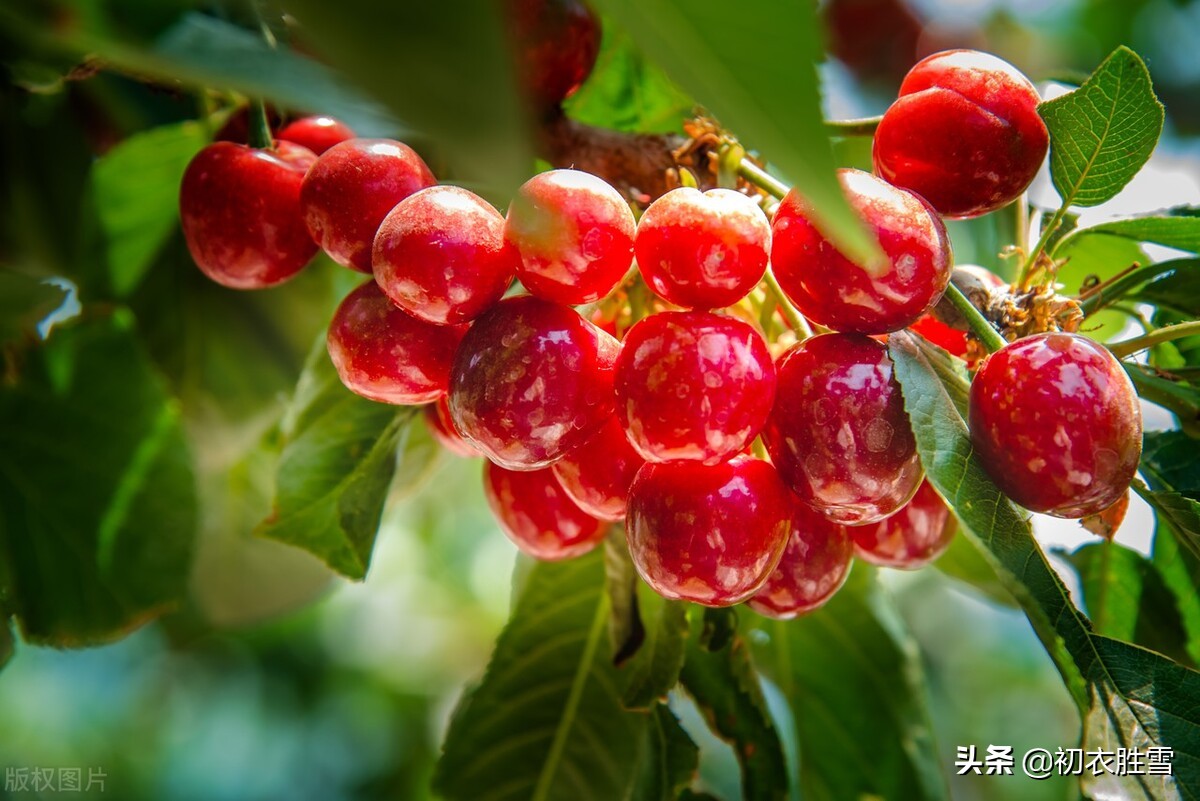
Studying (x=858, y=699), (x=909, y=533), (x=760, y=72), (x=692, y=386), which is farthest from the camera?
(x=858, y=699)

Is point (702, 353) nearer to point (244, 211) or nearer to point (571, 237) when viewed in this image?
point (571, 237)

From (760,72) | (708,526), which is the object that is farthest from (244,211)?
(760,72)

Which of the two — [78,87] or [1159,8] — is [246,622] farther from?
[1159,8]

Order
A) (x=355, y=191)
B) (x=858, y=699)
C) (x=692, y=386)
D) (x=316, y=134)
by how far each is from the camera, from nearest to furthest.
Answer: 1. (x=692, y=386)
2. (x=355, y=191)
3. (x=316, y=134)
4. (x=858, y=699)

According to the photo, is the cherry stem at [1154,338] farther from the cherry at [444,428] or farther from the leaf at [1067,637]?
the cherry at [444,428]

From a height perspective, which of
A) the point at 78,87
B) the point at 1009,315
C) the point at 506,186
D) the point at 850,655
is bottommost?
the point at 850,655

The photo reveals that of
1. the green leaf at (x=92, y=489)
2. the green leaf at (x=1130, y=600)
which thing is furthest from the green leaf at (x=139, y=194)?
the green leaf at (x=1130, y=600)

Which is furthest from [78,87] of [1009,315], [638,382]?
[1009,315]
